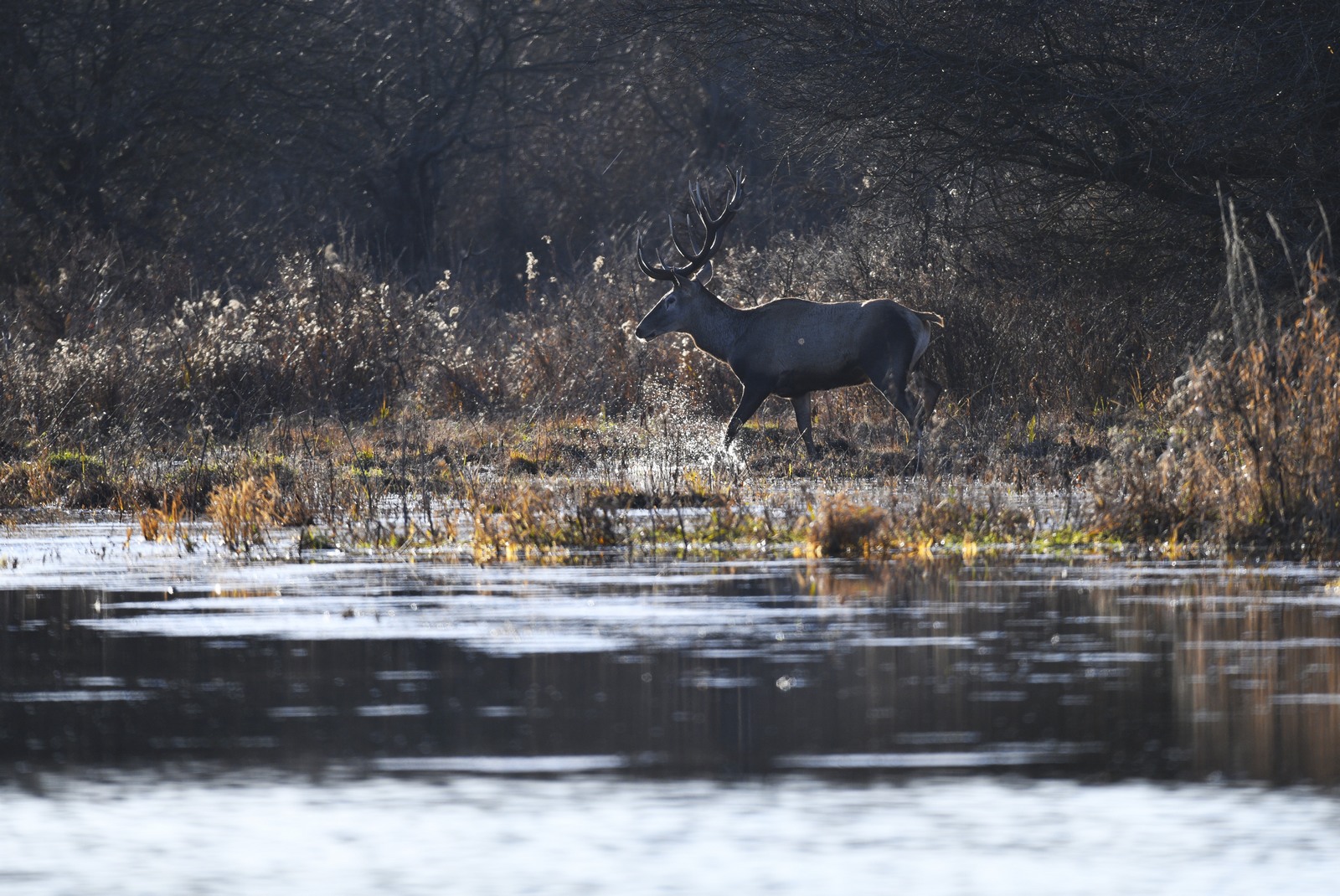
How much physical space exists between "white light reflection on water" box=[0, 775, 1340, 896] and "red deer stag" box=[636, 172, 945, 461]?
40.7ft

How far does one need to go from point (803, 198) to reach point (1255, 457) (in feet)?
86.7

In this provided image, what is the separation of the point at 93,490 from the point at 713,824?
11.4 m

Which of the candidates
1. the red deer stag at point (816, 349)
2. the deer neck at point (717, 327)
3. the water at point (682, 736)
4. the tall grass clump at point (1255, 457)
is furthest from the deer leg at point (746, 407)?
the water at point (682, 736)

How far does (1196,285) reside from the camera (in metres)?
19.9

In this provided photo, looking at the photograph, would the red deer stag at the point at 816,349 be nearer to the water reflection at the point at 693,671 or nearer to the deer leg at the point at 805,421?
the deer leg at the point at 805,421

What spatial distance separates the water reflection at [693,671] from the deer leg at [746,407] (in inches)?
302

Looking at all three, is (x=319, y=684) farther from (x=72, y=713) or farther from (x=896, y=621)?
(x=896, y=621)

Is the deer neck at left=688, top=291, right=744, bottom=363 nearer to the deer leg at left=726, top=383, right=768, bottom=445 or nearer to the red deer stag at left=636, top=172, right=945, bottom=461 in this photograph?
the red deer stag at left=636, top=172, right=945, bottom=461

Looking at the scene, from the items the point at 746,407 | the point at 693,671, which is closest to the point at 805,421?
the point at 746,407

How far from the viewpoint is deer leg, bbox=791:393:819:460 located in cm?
1778

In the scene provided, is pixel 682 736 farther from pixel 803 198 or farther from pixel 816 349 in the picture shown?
pixel 803 198

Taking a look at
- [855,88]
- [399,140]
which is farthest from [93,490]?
[399,140]

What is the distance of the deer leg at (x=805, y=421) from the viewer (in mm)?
17781

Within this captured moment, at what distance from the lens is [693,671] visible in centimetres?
728
